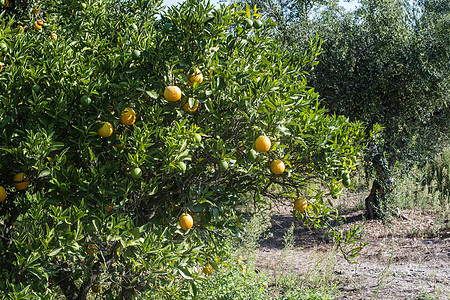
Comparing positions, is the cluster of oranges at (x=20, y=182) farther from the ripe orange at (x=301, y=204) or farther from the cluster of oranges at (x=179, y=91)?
the ripe orange at (x=301, y=204)

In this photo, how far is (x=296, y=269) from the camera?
233 inches

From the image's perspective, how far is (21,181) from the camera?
2.10 meters

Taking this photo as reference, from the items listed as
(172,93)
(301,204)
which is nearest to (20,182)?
(172,93)

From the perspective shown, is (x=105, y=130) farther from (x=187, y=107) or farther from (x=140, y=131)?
(x=187, y=107)

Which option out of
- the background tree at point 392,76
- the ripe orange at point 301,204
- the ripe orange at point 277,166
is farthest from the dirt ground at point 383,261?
the background tree at point 392,76

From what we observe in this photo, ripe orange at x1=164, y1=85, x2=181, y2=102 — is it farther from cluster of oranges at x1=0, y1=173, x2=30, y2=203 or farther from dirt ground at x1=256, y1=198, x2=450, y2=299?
dirt ground at x1=256, y1=198, x2=450, y2=299

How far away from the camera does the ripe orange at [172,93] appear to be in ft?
6.70

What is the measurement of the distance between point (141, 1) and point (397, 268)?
501 centimetres

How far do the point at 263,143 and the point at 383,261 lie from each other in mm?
4963

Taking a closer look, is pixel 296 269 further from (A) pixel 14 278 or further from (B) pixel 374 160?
(A) pixel 14 278

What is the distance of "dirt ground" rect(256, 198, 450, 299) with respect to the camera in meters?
4.61

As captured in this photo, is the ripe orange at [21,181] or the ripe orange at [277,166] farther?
the ripe orange at [277,166]

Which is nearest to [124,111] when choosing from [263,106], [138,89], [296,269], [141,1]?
[138,89]

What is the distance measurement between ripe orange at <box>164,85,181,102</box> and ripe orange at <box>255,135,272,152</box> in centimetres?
49
